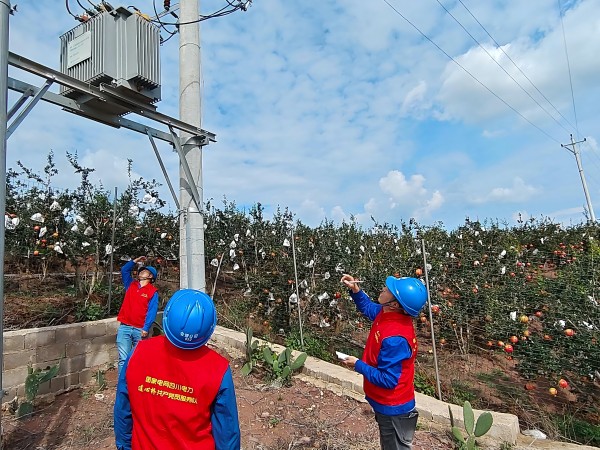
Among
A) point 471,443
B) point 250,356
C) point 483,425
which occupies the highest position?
point 250,356

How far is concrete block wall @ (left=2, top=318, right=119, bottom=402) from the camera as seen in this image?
4.84 meters

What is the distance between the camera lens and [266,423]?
14.1 ft

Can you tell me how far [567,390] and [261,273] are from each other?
16.6 ft

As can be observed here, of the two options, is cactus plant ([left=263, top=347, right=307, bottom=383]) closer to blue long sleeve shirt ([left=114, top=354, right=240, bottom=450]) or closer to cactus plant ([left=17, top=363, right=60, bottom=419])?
cactus plant ([left=17, top=363, right=60, bottom=419])

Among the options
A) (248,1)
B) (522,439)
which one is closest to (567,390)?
(522,439)

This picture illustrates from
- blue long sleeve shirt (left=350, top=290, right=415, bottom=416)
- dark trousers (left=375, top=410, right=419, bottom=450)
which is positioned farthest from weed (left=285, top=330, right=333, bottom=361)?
blue long sleeve shirt (left=350, top=290, right=415, bottom=416)

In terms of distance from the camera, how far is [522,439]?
396 centimetres

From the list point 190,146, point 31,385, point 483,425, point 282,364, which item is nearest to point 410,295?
point 483,425

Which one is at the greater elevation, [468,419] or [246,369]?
[246,369]

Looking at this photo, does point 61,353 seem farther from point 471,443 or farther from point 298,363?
point 471,443

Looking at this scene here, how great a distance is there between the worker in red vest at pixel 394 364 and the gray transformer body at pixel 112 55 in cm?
300

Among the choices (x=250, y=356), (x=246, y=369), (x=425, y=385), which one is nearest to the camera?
(x=425, y=385)

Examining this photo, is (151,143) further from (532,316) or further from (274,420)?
(532,316)

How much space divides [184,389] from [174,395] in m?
0.06
